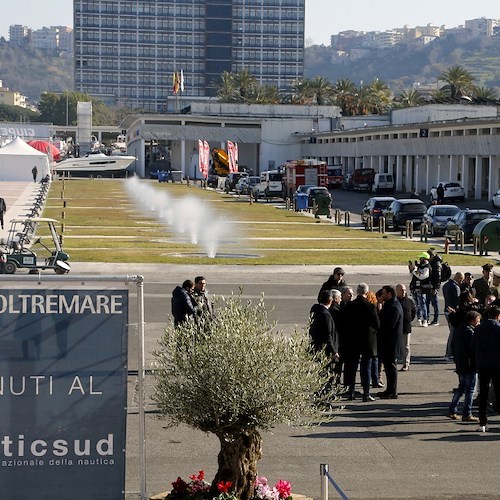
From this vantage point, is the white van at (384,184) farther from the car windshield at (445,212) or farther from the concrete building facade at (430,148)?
the car windshield at (445,212)

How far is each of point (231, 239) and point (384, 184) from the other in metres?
39.5

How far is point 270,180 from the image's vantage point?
82.5 m

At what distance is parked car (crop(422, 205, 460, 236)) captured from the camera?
49188 mm

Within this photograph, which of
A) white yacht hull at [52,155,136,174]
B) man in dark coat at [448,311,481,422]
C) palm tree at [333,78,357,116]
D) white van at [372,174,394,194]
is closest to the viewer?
man in dark coat at [448,311,481,422]

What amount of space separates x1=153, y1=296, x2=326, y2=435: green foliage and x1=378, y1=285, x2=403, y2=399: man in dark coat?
680 centimetres

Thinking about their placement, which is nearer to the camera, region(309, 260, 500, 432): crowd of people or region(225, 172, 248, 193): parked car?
region(309, 260, 500, 432): crowd of people

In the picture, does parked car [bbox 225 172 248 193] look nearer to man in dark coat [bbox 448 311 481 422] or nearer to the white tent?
the white tent

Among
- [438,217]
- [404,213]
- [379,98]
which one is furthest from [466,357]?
[379,98]

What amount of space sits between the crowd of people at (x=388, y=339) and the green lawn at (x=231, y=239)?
62.1 feet

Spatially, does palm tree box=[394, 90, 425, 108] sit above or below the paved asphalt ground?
above

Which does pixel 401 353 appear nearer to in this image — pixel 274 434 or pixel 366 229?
pixel 274 434

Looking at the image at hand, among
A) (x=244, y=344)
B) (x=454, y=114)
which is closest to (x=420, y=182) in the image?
(x=454, y=114)

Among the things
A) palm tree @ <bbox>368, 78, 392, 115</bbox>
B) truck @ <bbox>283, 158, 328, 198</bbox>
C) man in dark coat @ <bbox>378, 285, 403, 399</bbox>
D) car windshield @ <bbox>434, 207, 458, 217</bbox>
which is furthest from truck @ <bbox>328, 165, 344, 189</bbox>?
man in dark coat @ <bbox>378, 285, 403, 399</bbox>

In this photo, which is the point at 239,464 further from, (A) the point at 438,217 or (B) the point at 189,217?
(B) the point at 189,217
